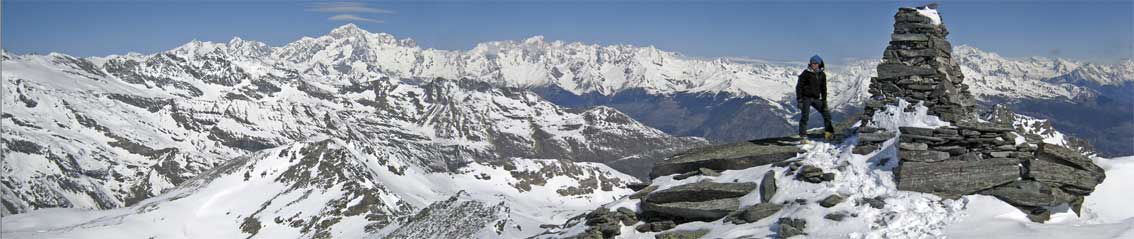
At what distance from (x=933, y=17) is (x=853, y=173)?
9990mm

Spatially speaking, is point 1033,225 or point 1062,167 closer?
point 1033,225

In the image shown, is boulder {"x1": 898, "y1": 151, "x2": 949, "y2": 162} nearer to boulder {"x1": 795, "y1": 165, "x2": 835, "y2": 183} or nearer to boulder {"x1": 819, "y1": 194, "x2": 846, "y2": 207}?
boulder {"x1": 795, "y1": 165, "x2": 835, "y2": 183}

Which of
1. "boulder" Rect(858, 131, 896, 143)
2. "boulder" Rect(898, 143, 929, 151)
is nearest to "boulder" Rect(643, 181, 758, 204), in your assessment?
"boulder" Rect(858, 131, 896, 143)

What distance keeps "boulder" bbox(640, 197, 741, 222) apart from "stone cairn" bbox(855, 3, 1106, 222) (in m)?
5.84

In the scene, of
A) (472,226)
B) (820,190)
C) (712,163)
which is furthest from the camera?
(472,226)

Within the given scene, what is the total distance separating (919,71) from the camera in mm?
38750

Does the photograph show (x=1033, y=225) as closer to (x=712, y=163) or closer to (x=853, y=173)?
(x=853, y=173)

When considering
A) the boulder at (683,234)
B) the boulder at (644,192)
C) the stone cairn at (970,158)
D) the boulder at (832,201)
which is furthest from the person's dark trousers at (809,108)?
the boulder at (644,192)

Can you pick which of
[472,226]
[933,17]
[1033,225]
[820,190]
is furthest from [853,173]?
[472,226]

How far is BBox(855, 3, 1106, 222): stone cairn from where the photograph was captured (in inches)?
1276

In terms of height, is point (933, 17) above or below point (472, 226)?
above

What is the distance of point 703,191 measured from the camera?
1515 inches

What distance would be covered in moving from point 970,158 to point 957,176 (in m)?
1.51

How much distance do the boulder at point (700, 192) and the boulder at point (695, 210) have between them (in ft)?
0.86
